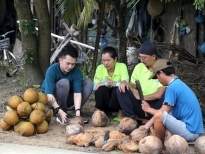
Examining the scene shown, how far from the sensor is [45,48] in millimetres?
8547

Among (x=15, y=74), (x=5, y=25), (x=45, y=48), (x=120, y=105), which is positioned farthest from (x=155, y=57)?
(x=5, y=25)

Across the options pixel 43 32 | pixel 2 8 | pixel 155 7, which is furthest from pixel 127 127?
pixel 2 8

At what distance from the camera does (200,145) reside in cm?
471

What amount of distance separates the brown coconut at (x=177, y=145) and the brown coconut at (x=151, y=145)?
105 mm

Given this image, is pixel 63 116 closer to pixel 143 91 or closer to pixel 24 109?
pixel 24 109

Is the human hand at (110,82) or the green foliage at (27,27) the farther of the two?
the green foliage at (27,27)

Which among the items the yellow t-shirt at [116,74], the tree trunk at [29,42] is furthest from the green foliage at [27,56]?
the yellow t-shirt at [116,74]

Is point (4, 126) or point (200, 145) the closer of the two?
point (200, 145)

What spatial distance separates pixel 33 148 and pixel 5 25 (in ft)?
33.7

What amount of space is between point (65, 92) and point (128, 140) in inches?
61.1

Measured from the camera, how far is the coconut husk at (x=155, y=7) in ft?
35.3

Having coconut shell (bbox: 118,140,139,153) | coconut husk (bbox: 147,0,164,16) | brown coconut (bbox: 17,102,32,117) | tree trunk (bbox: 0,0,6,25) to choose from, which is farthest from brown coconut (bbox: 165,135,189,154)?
tree trunk (bbox: 0,0,6,25)

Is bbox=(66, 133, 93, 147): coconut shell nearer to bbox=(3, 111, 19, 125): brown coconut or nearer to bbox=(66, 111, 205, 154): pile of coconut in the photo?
bbox=(66, 111, 205, 154): pile of coconut

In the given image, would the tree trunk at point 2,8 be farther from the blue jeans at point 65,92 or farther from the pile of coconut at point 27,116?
the pile of coconut at point 27,116
